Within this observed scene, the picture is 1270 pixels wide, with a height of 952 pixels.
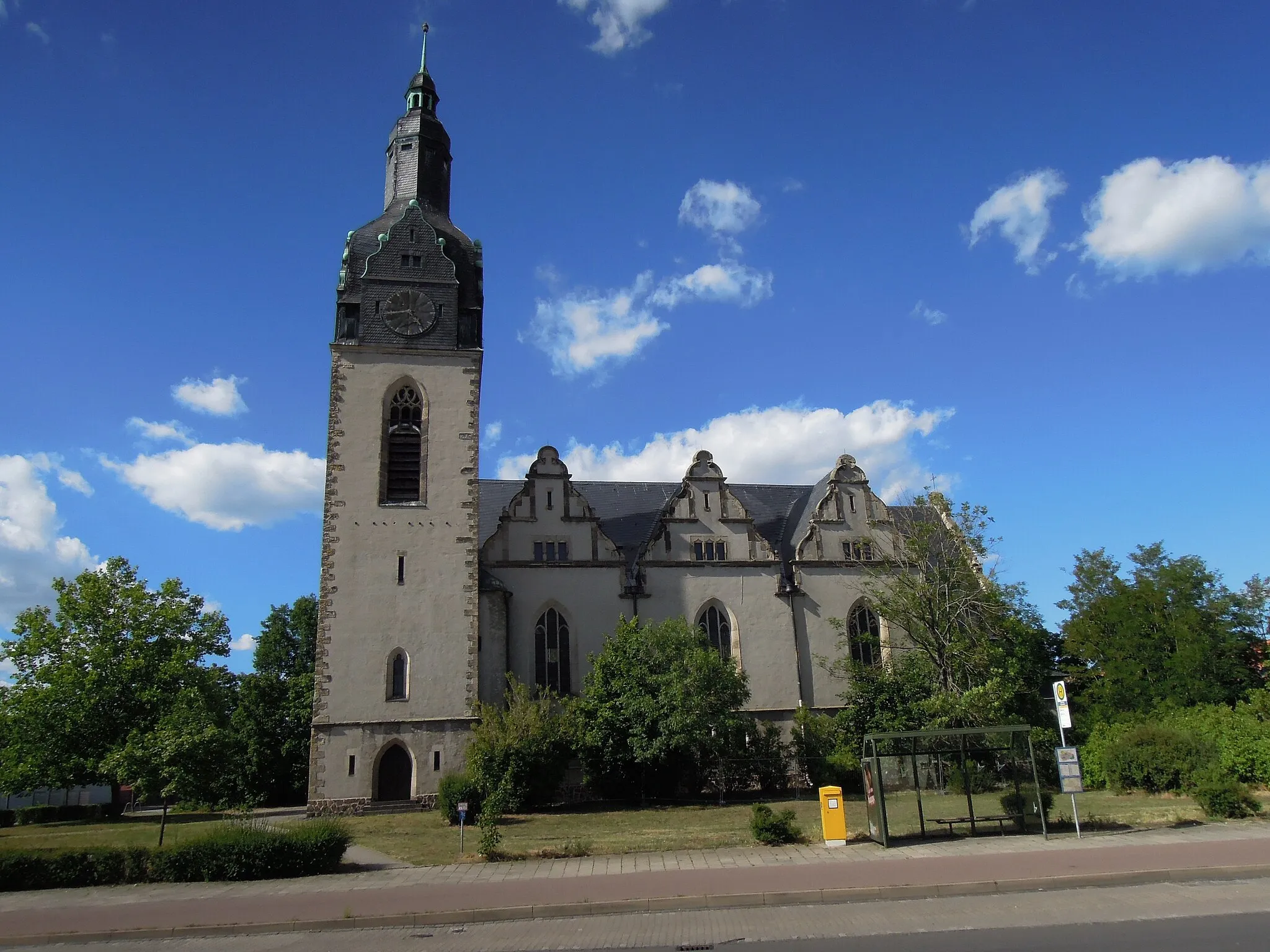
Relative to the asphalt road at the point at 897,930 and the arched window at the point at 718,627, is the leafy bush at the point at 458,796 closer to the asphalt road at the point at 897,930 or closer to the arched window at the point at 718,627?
the arched window at the point at 718,627

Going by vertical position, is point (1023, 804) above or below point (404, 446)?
below

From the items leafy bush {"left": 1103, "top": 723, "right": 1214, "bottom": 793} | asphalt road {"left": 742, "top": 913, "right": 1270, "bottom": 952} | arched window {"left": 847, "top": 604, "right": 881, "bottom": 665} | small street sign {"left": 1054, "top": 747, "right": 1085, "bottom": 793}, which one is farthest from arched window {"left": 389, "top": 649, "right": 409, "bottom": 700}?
leafy bush {"left": 1103, "top": 723, "right": 1214, "bottom": 793}

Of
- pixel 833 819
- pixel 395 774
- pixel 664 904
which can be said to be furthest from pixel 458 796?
pixel 664 904

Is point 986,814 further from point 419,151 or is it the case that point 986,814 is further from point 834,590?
point 419,151

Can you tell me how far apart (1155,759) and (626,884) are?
736 inches

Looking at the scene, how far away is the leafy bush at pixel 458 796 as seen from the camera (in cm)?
2594

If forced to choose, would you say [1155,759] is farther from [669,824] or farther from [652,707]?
[652,707]

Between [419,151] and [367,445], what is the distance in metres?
13.7

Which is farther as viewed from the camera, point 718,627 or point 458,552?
point 718,627

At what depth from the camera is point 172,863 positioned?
16.4 meters

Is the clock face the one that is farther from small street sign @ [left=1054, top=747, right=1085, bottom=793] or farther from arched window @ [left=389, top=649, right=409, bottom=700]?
small street sign @ [left=1054, top=747, right=1085, bottom=793]

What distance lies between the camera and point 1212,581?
3959 cm

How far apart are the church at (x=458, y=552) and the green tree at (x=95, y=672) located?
21.6 feet

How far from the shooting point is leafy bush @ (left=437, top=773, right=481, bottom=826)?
25938 millimetres
